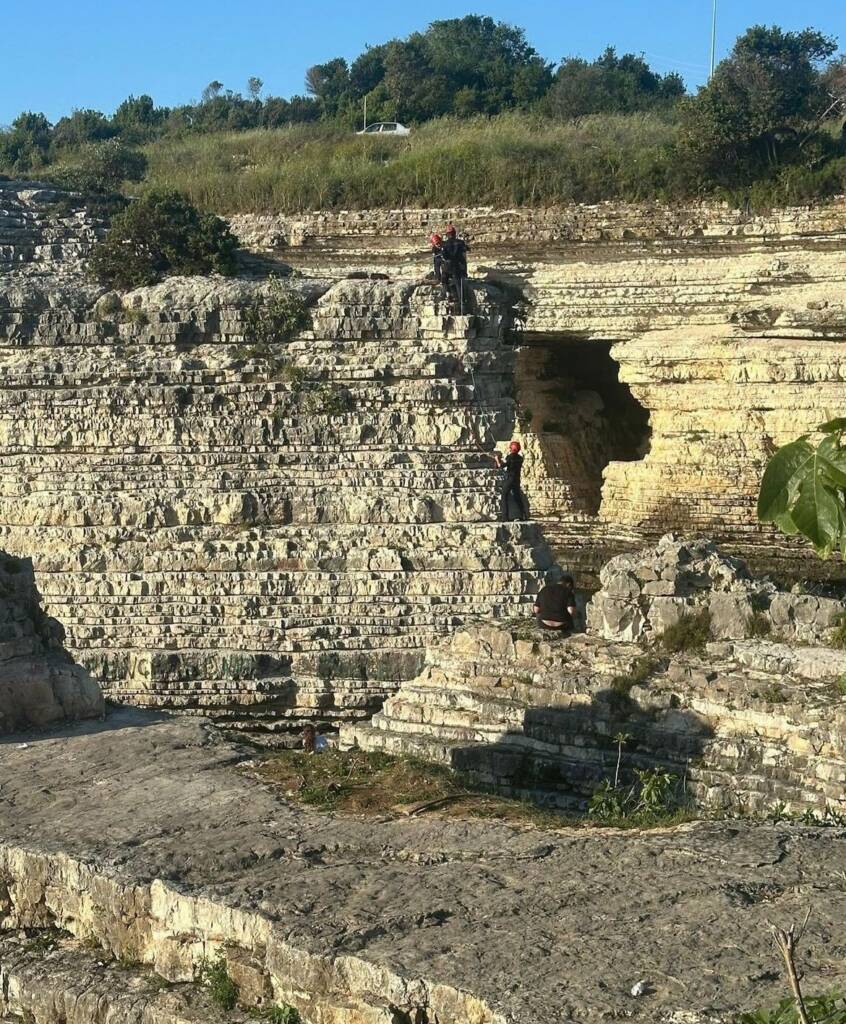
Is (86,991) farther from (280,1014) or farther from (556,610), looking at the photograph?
(556,610)

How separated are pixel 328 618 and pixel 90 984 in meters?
7.87

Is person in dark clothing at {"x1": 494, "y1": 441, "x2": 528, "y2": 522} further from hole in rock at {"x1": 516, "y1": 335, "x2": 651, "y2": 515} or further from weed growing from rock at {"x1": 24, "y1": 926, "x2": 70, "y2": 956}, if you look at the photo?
hole in rock at {"x1": 516, "y1": 335, "x2": 651, "y2": 515}

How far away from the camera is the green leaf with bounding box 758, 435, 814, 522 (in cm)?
466

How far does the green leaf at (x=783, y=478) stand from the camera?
4.66m

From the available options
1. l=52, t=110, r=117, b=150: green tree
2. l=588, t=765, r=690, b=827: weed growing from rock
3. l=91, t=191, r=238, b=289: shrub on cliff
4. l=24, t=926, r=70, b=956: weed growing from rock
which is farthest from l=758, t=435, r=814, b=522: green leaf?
l=52, t=110, r=117, b=150: green tree

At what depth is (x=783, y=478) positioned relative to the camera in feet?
15.3

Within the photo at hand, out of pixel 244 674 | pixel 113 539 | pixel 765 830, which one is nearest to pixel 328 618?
pixel 244 674

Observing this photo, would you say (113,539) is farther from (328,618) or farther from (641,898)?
(641,898)

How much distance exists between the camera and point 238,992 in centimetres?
588

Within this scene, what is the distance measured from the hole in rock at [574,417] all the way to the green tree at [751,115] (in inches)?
123

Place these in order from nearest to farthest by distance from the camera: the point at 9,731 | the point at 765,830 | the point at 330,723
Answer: the point at 765,830
the point at 9,731
the point at 330,723

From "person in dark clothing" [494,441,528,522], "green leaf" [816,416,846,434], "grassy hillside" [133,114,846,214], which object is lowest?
"person in dark clothing" [494,441,528,522]

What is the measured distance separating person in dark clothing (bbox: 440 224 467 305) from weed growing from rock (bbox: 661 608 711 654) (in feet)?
17.1

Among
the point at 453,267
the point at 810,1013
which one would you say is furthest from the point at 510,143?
the point at 810,1013
